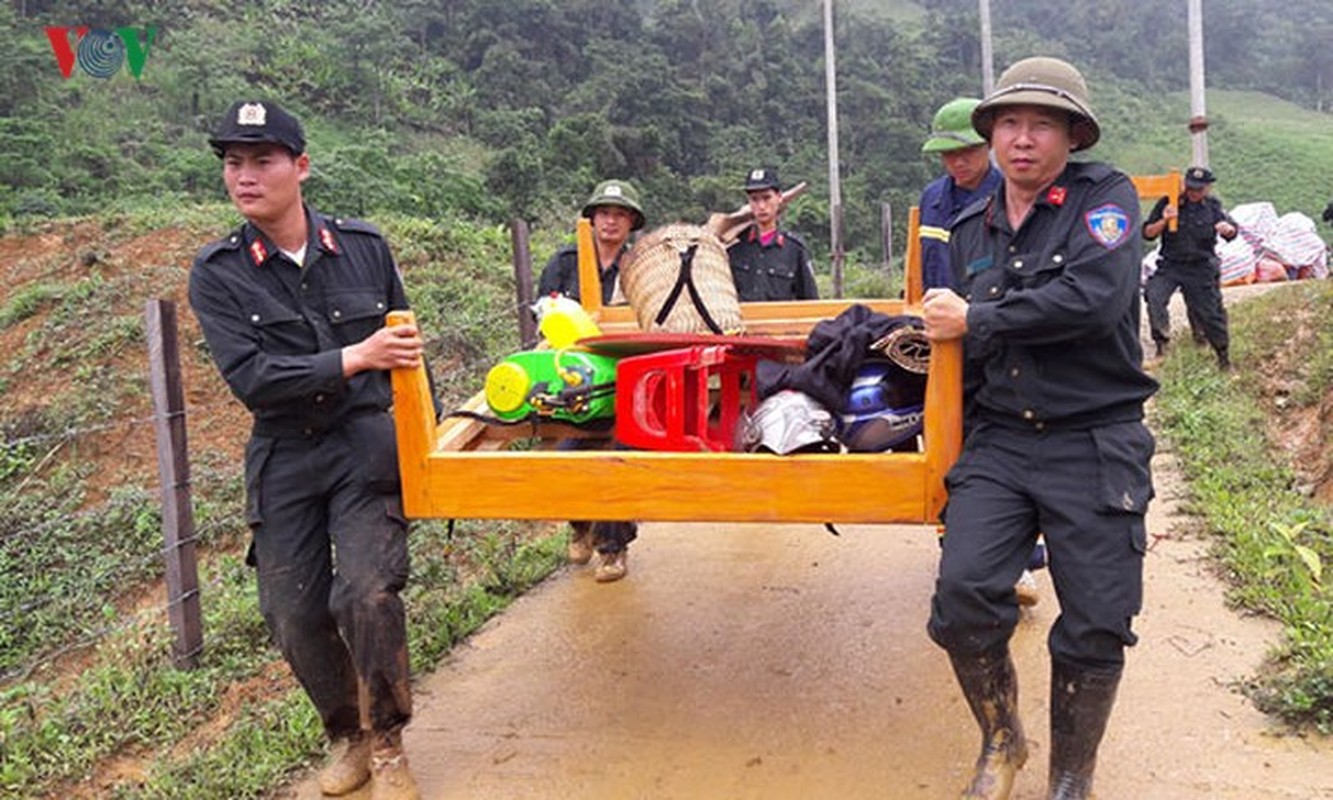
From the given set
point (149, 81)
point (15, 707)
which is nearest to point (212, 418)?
point (15, 707)

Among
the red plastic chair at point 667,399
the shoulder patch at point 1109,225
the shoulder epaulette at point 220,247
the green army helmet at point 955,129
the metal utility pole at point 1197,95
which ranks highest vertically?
the metal utility pole at point 1197,95

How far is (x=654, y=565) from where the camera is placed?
16.1 ft

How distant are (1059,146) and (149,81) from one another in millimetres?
22340

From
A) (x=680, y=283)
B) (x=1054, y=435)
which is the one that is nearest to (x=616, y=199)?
(x=680, y=283)

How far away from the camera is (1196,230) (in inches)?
359

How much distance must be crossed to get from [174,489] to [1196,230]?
27.4ft

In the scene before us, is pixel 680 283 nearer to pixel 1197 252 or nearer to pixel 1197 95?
pixel 1197 252

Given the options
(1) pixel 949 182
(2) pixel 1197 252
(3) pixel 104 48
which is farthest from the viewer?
(3) pixel 104 48

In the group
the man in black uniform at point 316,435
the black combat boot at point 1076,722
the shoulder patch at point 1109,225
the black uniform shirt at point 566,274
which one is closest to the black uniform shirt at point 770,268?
the black uniform shirt at point 566,274

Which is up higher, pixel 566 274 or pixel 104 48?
pixel 104 48

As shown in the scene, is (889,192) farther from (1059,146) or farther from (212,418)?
(1059,146)

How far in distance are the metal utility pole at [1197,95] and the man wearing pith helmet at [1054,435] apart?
9.86 metres

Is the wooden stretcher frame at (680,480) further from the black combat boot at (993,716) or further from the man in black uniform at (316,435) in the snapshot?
the black combat boot at (993,716)

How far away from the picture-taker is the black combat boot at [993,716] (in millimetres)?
2584
